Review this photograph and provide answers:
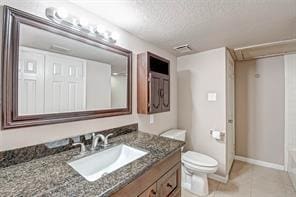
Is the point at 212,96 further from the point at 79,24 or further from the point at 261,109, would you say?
the point at 79,24

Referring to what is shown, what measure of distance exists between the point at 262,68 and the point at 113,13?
281 centimetres

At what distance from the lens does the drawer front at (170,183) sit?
4.03 ft

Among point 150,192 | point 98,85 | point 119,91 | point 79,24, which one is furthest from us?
point 119,91

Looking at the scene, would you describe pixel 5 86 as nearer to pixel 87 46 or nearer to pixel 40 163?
pixel 40 163

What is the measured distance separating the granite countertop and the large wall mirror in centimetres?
26

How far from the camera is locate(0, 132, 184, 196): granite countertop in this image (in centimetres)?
73

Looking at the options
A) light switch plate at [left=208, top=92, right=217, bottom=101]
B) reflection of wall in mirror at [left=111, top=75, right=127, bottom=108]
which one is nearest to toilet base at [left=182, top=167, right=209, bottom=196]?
light switch plate at [left=208, top=92, right=217, bottom=101]

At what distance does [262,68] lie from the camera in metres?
3.02

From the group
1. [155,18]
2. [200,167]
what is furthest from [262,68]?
[155,18]

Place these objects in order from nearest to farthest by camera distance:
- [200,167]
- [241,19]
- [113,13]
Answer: [113,13] → [241,19] → [200,167]

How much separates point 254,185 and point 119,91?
2237mm

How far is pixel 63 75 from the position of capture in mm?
1282

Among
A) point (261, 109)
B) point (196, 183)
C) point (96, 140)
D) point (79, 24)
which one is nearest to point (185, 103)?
point (196, 183)

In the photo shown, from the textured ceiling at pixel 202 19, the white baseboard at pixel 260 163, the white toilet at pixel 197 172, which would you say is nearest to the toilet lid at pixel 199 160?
the white toilet at pixel 197 172
